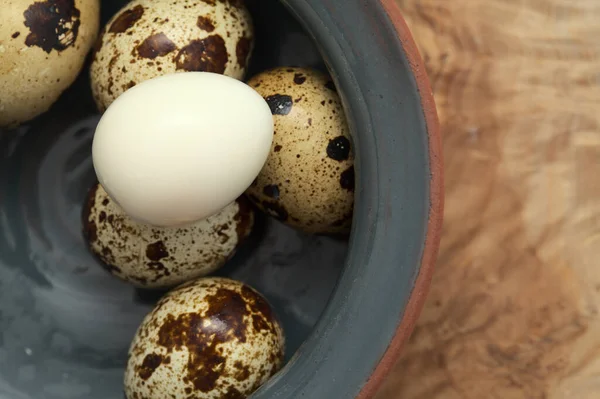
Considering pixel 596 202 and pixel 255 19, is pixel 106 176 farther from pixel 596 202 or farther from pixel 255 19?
pixel 596 202

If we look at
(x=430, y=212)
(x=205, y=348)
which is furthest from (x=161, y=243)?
(x=430, y=212)

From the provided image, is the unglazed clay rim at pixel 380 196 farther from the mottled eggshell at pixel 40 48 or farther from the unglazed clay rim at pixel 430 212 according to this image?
the mottled eggshell at pixel 40 48

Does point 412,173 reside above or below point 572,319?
above

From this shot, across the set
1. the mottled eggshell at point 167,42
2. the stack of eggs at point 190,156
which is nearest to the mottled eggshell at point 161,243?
the stack of eggs at point 190,156

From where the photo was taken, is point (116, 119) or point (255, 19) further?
point (255, 19)

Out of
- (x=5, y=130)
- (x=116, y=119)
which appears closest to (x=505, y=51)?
(x=116, y=119)

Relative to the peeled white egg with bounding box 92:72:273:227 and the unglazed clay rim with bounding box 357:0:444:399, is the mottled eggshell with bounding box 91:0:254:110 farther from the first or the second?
the unglazed clay rim with bounding box 357:0:444:399

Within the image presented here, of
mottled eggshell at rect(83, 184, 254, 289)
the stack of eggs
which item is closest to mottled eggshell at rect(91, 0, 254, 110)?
the stack of eggs
